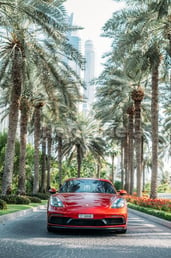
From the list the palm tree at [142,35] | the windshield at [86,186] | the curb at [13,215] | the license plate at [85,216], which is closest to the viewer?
the license plate at [85,216]

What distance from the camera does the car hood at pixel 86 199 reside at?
906 cm

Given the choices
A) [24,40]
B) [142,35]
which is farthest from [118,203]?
[142,35]

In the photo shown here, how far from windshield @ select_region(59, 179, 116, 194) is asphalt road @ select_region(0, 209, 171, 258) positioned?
3.82 ft

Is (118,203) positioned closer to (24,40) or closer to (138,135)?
(24,40)

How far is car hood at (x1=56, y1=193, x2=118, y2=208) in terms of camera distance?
357 inches

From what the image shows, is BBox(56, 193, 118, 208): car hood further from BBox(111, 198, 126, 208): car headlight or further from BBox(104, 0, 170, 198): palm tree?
BBox(104, 0, 170, 198): palm tree

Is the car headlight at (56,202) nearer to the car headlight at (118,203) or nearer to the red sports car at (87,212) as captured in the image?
the red sports car at (87,212)

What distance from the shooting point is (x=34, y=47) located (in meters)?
20.2

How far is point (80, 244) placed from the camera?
758 centimetres

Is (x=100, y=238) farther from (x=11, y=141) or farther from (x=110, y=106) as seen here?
(x=110, y=106)

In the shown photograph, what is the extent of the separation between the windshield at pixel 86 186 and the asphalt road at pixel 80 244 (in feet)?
3.82

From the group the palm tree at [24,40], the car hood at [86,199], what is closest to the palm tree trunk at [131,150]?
the palm tree at [24,40]

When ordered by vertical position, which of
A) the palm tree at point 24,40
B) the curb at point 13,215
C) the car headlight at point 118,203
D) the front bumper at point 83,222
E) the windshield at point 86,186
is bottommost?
the curb at point 13,215

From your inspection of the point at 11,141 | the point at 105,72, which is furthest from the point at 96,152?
the point at 11,141
